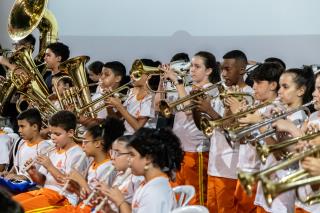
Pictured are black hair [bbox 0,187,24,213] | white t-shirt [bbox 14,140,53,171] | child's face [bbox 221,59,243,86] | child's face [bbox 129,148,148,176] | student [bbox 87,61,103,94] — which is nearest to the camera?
black hair [bbox 0,187,24,213]

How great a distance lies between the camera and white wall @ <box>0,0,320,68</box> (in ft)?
19.5

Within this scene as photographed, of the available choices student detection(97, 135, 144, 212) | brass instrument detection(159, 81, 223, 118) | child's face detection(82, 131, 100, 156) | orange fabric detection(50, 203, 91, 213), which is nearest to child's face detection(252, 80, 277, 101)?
brass instrument detection(159, 81, 223, 118)

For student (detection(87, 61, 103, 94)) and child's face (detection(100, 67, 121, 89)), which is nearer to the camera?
child's face (detection(100, 67, 121, 89))

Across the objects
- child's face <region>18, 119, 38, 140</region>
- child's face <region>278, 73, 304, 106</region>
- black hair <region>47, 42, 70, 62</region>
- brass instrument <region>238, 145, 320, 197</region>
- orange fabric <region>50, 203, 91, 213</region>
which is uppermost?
black hair <region>47, 42, 70, 62</region>


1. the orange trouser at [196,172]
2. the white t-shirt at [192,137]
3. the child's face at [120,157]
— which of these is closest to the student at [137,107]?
the white t-shirt at [192,137]

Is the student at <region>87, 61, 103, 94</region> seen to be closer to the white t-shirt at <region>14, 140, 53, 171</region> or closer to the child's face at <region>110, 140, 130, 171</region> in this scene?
the white t-shirt at <region>14, 140, 53, 171</region>

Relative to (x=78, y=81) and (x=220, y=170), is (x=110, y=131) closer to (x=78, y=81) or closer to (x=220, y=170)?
(x=220, y=170)

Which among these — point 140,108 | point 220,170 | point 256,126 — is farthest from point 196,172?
point 256,126

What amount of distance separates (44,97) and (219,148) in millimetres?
1739

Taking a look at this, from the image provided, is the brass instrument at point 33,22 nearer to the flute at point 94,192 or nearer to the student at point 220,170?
the student at point 220,170

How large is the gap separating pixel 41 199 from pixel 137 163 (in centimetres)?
125

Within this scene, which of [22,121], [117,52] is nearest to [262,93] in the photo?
[22,121]

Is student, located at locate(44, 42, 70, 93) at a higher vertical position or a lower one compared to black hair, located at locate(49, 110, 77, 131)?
higher

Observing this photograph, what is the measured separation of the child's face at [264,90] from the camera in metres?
4.36
